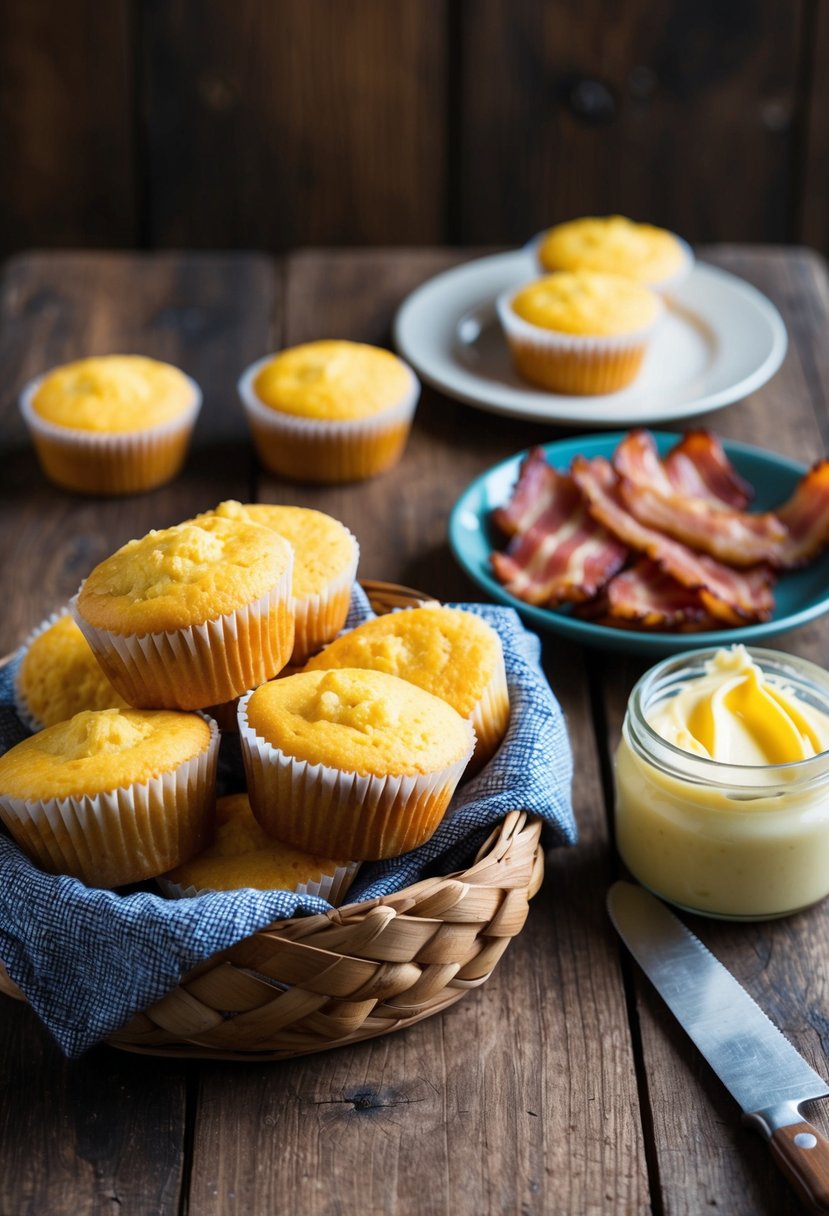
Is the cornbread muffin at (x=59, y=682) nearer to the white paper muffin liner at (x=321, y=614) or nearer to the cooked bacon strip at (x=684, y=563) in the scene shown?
the white paper muffin liner at (x=321, y=614)

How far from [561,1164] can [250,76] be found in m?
3.16

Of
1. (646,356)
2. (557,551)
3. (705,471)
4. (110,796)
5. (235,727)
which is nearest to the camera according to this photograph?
(110,796)

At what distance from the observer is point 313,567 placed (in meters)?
1.43

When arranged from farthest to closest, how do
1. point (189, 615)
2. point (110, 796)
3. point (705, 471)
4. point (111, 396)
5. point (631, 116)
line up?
point (631, 116), point (111, 396), point (705, 471), point (189, 615), point (110, 796)

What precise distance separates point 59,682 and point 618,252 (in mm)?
1482

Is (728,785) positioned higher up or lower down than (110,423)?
higher up

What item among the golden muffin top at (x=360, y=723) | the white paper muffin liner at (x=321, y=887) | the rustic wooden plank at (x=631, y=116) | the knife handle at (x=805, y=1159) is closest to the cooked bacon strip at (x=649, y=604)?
the golden muffin top at (x=360, y=723)

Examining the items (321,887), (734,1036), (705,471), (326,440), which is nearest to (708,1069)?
(734,1036)

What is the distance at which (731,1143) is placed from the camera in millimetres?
1088

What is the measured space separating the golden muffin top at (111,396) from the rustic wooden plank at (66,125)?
178 centimetres

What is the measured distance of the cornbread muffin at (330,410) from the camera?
2037 millimetres

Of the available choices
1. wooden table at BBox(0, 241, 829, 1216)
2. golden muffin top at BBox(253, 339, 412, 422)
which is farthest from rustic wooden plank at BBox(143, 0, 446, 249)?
wooden table at BBox(0, 241, 829, 1216)

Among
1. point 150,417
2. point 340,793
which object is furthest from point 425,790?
point 150,417

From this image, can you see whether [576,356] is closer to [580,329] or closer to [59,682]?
[580,329]
